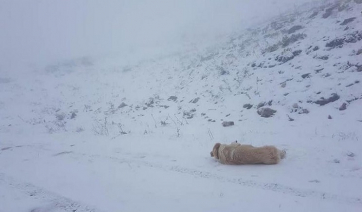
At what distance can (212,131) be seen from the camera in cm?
868

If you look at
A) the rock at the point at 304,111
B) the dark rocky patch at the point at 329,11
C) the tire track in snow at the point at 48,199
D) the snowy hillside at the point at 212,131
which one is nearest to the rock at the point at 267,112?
the snowy hillside at the point at 212,131

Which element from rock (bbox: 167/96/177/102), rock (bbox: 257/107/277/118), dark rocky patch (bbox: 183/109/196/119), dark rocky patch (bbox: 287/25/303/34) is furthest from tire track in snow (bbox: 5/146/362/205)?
dark rocky patch (bbox: 287/25/303/34)

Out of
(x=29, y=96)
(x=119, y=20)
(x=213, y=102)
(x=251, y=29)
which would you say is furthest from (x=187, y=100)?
(x=119, y=20)

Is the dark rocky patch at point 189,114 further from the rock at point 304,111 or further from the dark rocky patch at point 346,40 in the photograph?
the dark rocky patch at point 346,40

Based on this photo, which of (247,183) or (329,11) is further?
(329,11)

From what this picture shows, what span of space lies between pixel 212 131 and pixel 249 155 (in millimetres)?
2963

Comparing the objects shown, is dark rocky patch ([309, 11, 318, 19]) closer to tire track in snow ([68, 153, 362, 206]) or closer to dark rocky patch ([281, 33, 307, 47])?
dark rocky patch ([281, 33, 307, 47])

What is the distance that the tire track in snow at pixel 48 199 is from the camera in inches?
190

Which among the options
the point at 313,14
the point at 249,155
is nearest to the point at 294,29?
the point at 313,14

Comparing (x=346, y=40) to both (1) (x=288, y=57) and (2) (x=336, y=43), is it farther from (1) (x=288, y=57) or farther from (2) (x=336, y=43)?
(1) (x=288, y=57)

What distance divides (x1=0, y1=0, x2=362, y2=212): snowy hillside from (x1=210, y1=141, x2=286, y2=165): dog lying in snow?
0.16 metres

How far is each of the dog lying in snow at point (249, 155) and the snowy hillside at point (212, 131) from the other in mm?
159

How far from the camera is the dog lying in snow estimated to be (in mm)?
5645

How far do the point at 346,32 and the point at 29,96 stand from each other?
20463 mm
